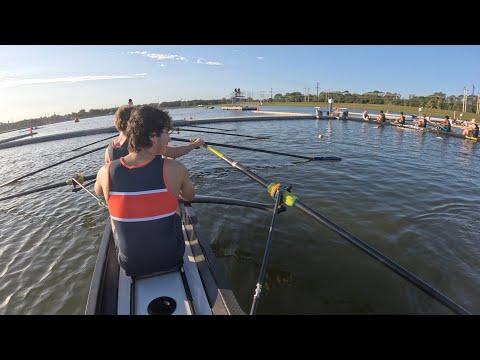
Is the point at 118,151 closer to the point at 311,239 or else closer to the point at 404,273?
the point at 311,239

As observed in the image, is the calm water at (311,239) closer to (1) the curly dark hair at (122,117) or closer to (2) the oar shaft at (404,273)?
(2) the oar shaft at (404,273)

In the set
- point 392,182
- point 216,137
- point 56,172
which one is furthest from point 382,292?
point 216,137

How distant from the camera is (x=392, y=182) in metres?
10.7

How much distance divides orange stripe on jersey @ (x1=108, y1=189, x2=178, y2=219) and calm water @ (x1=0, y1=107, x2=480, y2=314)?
2.59 m

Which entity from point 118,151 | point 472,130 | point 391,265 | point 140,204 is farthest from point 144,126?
point 472,130

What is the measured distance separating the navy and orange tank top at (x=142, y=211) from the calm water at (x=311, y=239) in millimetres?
2198

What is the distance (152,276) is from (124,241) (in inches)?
27.9

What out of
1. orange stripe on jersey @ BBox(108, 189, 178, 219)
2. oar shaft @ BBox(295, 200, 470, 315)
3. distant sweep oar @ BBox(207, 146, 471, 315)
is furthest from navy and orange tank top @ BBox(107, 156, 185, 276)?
oar shaft @ BBox(295, 200, 470, 315)

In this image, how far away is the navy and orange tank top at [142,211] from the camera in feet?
9.70

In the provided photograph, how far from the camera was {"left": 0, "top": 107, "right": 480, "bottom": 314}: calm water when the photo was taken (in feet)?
16.4

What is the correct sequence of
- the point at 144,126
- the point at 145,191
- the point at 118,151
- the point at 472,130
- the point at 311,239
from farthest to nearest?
the point at 472,130 → the point at 311,239 → the point at 118,151 → the point at 144,126 → the point at 145,191

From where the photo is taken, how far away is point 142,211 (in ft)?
9.91

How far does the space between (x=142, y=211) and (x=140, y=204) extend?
0.26 ft
